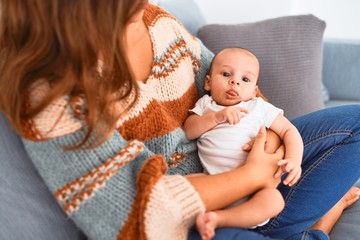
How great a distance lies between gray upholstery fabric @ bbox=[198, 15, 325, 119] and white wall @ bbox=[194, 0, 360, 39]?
0.71 metres

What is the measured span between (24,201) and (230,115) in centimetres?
56

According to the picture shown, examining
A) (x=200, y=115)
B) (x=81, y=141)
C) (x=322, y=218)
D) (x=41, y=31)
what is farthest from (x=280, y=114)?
(x=41, y=31)

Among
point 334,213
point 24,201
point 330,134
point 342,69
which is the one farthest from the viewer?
point 342,69

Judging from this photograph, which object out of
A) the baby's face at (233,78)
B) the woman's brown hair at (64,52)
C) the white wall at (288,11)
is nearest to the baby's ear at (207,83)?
the baby's face at (233,78)

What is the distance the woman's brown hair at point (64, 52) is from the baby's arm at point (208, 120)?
13.8 inches

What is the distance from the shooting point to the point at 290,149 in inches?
45.8

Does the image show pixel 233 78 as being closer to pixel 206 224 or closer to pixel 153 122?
pixel 153 122

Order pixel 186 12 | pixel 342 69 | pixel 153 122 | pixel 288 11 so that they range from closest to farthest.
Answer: pixel 153 122, pixel 186 12, pixel 342 69, pixel 288 11

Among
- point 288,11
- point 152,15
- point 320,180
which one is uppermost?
point 152,15

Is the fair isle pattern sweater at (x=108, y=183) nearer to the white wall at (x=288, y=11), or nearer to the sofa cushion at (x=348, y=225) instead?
the sofa cushion at (x=348, y=225)

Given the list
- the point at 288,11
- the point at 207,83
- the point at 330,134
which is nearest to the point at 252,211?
the point at 330,134

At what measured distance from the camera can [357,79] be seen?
2.28m

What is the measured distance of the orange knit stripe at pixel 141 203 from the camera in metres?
0.91

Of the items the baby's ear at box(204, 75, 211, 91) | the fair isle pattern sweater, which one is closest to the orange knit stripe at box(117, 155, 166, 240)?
the fair isle pattern sweater
